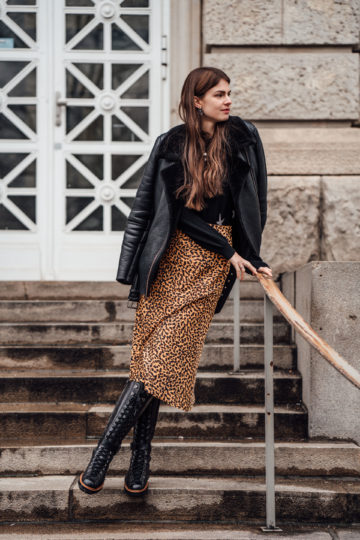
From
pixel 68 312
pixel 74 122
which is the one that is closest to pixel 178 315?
pixel 68 312

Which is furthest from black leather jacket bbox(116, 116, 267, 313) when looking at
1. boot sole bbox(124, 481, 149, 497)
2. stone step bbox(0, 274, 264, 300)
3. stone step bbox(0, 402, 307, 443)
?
stone step bbox(0, 274, 264, 300)

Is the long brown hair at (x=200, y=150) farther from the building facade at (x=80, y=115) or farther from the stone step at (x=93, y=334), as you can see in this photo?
the building facade at (x=80, y=115)

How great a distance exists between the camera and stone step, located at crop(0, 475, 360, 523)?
10.8 feet

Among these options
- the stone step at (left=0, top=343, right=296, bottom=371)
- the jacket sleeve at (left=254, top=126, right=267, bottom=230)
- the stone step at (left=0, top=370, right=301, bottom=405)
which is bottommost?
the stone step at (left=0, top=370, right=301, bottom=405)

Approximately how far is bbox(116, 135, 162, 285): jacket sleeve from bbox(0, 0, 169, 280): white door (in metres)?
2.91

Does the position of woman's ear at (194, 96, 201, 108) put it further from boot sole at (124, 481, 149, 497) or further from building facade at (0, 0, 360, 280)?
building facade at (0, 0, 360, 280)

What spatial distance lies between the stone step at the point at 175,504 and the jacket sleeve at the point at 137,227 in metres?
1.06

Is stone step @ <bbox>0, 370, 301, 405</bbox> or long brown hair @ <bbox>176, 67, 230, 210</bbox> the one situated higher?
long brown hair @ <bbox>176, 67, 230, 210</bbox>

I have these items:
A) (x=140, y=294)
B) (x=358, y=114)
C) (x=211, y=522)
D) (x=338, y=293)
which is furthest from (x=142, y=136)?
(x=211, y=522)

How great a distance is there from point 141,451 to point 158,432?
0.73 meters

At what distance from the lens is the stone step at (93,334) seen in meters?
4.79

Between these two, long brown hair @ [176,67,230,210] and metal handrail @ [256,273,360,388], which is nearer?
metal handrail @ [256,273,360,388]

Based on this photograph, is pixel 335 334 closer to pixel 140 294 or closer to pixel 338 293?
pixel 338 293

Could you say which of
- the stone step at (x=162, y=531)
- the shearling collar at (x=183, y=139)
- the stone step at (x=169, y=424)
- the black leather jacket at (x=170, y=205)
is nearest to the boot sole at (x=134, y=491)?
the stone step at (x=162, y=531)
